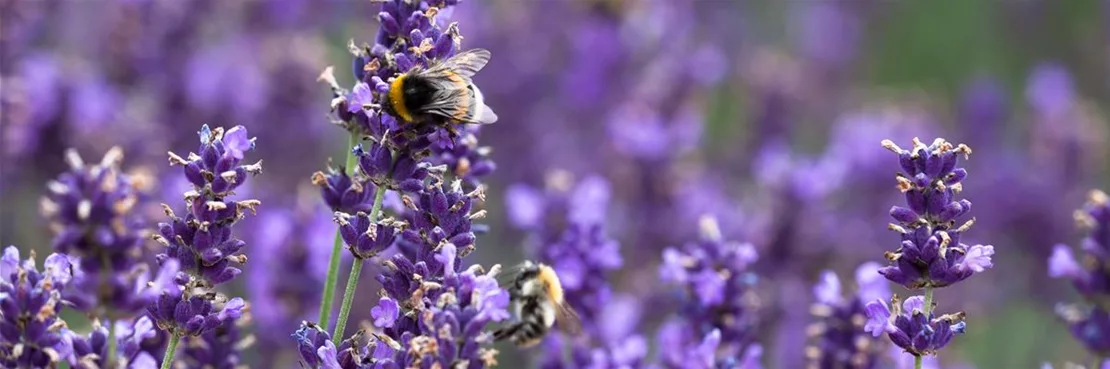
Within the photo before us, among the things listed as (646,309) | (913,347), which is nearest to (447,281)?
(913,347)

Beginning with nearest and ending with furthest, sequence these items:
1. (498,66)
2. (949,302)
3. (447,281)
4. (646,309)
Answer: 1. (447,281)
2. (646,309)
3. (949,302)
4. (498,66)

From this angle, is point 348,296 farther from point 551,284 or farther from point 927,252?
point 927,252

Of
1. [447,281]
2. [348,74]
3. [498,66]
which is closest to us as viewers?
[447,281]

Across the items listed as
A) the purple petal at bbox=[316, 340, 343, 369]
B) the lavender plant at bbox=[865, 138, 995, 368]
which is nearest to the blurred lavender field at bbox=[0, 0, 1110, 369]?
the lavender plant at bbox=[865, 138, 995, 368]

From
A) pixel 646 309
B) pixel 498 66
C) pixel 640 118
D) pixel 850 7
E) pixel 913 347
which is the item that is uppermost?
pixel 850 7

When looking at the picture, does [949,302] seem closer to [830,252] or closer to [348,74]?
[830,252]

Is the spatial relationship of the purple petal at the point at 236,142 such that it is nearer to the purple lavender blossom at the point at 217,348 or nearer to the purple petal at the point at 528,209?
the purple lavender blossom at the point at 217,348
